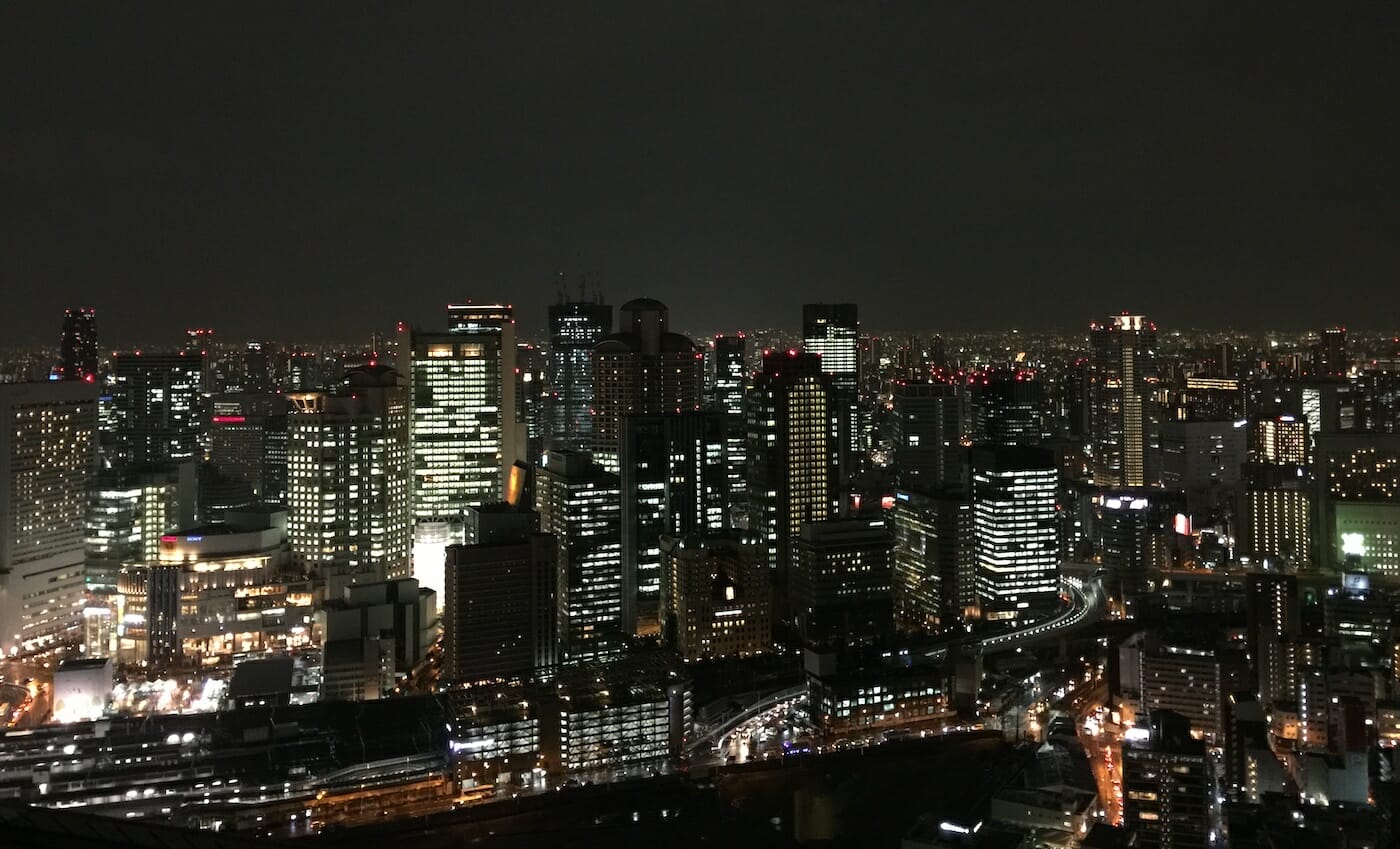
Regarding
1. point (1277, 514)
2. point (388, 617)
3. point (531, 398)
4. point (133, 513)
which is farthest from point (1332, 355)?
point (133, 513)

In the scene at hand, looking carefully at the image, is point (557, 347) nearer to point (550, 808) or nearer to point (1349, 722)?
point (550, 808)

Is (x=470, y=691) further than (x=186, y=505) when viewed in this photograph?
No

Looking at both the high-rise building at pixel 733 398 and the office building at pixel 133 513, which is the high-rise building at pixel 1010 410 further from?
the office building at pixel 133 513

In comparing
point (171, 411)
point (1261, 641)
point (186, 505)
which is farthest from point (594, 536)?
point (171, 411)

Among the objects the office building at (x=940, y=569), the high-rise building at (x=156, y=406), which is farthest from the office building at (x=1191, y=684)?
the high-rise building at (x=156, y=406)

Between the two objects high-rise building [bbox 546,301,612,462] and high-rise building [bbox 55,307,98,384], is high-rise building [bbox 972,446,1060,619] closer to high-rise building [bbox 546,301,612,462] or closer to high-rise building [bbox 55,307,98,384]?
high-rise building [bbox 546,301,612,462]

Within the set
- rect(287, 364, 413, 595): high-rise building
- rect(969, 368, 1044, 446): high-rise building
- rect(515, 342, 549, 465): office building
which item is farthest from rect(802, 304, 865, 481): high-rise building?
rect(287, 364, 413, 595): high-rise building
